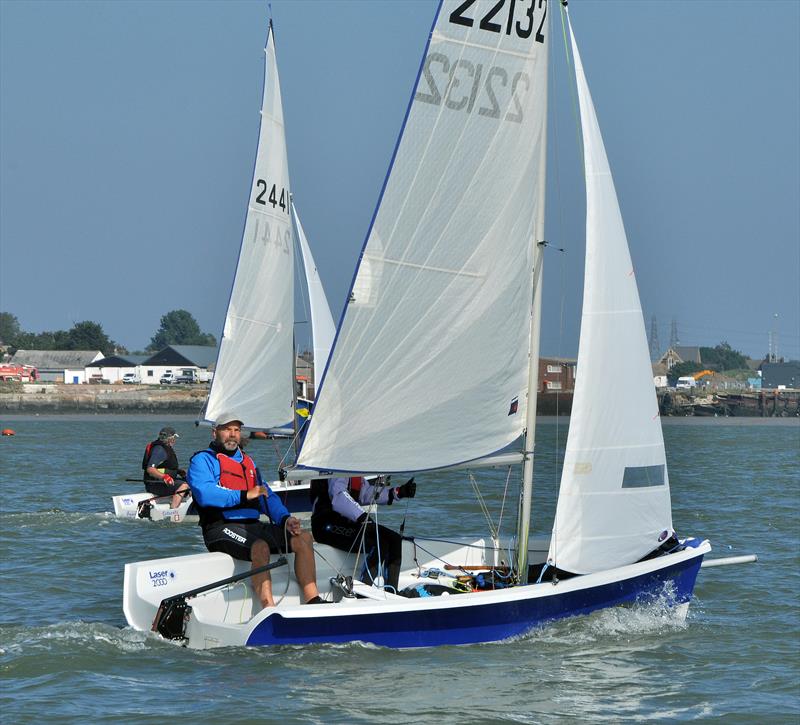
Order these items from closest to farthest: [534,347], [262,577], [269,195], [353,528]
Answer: [262,577]
[534,347]
[353,528]
[269,195]

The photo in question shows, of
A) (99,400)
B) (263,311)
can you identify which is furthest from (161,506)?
(99,400)

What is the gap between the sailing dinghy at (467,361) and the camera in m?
10.1

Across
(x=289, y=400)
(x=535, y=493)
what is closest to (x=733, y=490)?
(x=535, y=493)

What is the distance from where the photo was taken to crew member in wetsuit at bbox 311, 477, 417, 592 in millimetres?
10750

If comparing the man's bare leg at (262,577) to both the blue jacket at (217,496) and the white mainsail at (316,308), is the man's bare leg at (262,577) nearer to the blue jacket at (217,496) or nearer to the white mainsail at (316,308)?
the blue jacket at (217,496)

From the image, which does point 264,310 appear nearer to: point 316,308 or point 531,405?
point 316,308

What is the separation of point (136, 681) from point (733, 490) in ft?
63.5

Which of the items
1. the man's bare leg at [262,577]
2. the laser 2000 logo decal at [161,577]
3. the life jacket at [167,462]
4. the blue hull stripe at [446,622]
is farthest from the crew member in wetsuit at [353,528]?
the life jacket at [167,462]

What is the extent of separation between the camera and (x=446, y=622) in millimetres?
9719

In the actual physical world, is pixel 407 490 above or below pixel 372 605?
above

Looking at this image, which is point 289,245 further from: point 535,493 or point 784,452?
point 784,452

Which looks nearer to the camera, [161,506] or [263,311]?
[161,506]

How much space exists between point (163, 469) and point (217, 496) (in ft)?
30.5

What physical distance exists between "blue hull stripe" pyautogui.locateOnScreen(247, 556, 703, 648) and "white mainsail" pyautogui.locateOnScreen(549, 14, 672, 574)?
28 cm
